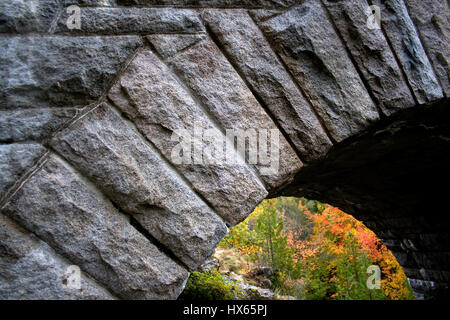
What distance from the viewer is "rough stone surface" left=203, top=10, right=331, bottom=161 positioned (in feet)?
4.45

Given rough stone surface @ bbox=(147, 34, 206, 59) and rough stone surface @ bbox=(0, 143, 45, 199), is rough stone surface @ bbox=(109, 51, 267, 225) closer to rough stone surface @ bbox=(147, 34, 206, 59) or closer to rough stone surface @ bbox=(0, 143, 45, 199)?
rough stone surface @ bbox=(147, 34, 206, 59)

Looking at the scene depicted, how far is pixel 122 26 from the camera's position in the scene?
1247 millimetres

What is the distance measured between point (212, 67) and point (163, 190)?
0.53 m

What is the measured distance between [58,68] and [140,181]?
1.65 feet

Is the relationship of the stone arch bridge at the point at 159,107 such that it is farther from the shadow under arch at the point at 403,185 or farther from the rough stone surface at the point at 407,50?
the shadow under arch at the point at 403,185

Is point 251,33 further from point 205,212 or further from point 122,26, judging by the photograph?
point 205,212

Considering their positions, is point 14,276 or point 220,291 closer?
point 14,276

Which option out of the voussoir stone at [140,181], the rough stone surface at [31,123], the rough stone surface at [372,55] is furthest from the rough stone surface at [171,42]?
the rough stone surface at [372,55]

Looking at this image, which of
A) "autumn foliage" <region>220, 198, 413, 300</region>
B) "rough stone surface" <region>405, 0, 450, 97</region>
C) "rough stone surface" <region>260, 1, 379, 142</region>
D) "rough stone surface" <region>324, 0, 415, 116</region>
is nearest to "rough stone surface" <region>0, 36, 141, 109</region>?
"rough stone surface" <region>260, 1, 379, 142</region>

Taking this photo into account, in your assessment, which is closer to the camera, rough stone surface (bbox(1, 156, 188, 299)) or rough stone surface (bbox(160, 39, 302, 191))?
rough stone surface (bbox(1, 156, 188, 299))

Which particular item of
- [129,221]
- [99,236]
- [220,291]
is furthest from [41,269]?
[220,291]

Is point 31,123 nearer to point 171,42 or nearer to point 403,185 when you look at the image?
point 171,42

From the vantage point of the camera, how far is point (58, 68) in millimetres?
1175
